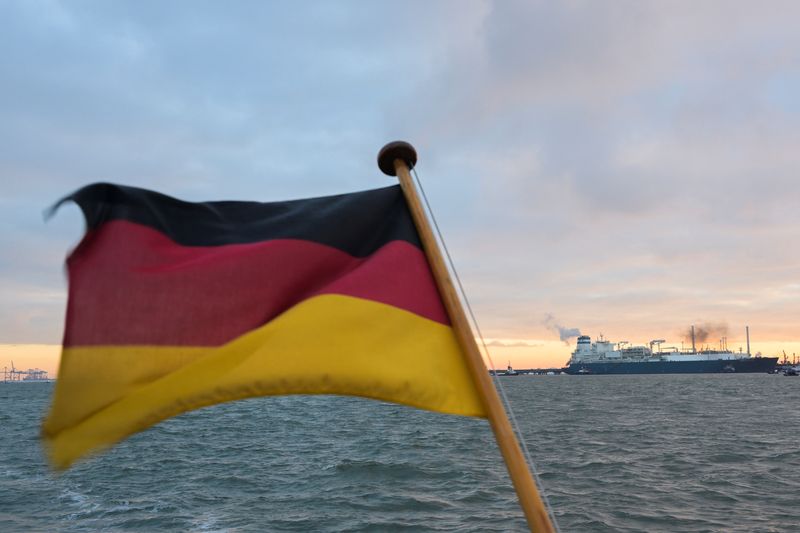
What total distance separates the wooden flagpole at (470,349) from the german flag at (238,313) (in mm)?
161

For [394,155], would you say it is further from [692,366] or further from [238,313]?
[692,366]

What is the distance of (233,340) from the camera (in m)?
2.94

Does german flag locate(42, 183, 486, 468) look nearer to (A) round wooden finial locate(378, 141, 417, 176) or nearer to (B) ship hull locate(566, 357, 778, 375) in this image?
→ (A) round wooden finial locate(378, 141, 417, 176)

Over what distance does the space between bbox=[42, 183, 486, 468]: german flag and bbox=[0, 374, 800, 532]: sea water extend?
10.8 m

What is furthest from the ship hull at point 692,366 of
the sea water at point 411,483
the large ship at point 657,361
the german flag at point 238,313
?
the german flag at point 238,313

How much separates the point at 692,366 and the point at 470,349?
17999cm

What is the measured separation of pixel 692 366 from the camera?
163875 millimetres

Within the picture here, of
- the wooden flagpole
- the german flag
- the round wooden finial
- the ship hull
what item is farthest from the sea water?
the ship hull

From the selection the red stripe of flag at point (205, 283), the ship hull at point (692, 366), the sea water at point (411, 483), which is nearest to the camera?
the red stripe of flag at point (205, 283)

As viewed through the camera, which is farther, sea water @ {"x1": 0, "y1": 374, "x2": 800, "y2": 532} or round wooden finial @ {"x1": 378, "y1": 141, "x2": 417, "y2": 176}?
sea water @ {"x1": 0, "y1": 374, "x2": 800, "y2": 532}

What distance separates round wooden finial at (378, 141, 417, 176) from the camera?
3.18m

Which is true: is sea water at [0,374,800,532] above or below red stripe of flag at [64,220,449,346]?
below

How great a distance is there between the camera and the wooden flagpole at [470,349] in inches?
96.3

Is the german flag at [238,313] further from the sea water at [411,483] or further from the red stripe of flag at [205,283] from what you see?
the sea water at [411,483]
